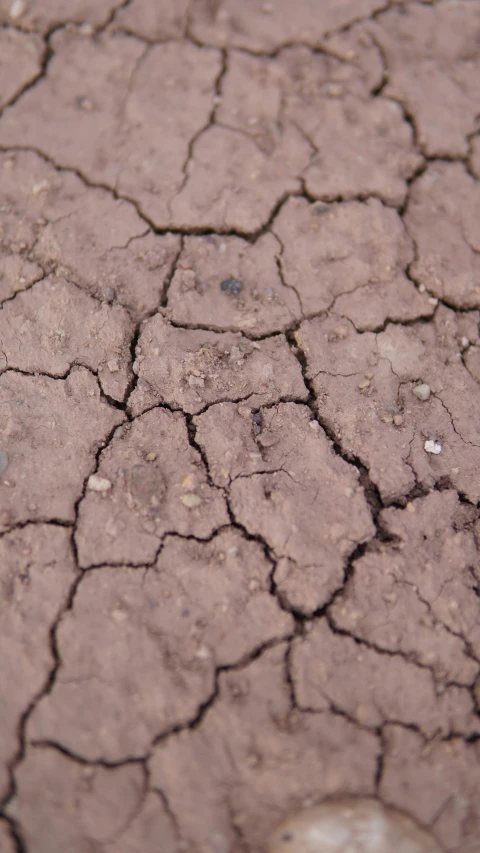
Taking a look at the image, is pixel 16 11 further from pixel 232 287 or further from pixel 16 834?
pixel 16 834

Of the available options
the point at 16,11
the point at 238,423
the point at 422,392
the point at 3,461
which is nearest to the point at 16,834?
the point at 3,461

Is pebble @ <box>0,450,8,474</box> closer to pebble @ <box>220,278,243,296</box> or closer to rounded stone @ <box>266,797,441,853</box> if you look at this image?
pebble @ <box>220,278,243,296</box>

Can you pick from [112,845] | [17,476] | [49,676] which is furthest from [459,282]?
[112,845]

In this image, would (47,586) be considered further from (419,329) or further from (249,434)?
(419,329)

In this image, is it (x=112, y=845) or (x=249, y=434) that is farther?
(x=249, y=434)

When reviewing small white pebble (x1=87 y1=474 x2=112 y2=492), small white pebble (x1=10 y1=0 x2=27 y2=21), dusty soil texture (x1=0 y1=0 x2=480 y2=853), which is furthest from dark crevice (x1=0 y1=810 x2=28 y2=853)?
small white pebble (x1=10 y1=0 x2=27 y2=21)

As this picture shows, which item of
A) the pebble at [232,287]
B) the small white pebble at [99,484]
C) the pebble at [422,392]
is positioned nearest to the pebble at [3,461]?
the small white pebble at [99,484]

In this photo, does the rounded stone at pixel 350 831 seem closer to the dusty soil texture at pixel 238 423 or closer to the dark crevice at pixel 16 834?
the dusty soil texture at pixel 238 423
